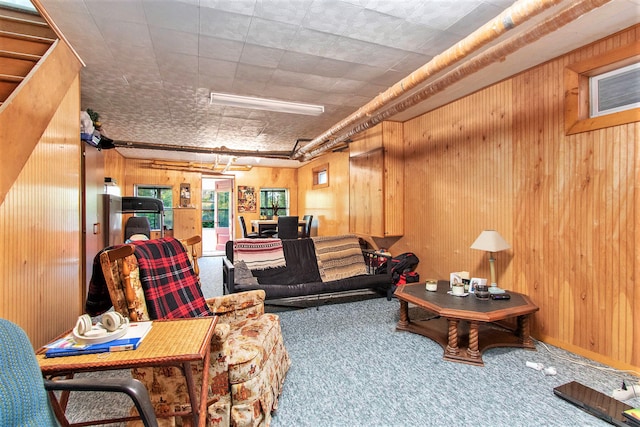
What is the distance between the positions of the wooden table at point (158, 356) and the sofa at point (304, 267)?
6.85 feet

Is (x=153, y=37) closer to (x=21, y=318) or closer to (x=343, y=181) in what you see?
(x=21, y=318)

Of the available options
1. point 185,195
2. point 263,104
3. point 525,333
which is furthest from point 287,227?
point 525,333

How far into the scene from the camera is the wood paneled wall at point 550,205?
94.3 inches

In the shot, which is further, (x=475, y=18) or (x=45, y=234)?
(x=475, y=18)

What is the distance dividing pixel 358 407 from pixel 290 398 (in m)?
0.45

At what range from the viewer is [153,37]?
8.12ft

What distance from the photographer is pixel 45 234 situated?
1980 millimetres

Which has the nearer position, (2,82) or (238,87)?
(2,82)

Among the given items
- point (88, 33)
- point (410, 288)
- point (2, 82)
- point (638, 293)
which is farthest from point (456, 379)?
point (88, 33)

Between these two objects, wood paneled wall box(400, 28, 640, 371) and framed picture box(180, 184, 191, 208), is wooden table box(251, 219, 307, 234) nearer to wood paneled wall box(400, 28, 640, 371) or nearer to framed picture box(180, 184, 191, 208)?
framed picture box(180, 184, 191, 208)

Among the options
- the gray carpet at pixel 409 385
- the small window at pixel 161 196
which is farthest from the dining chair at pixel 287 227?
the small window at pixel 161 196

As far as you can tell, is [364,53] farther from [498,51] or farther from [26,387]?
[26,387]

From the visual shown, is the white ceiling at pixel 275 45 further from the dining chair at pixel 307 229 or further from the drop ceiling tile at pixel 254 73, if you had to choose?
the dining chair at pixel 307 229

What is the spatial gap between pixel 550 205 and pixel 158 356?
3.29m
